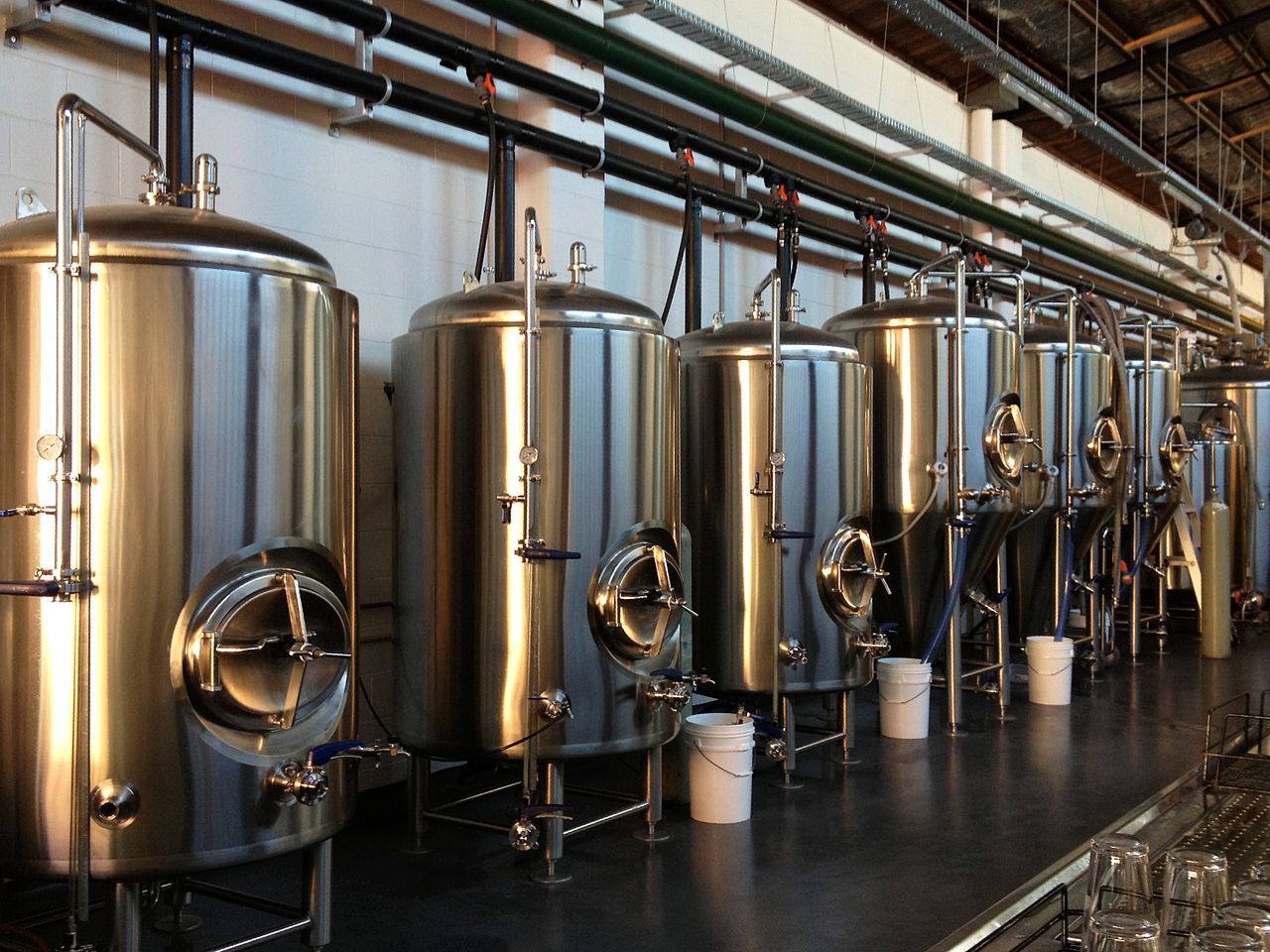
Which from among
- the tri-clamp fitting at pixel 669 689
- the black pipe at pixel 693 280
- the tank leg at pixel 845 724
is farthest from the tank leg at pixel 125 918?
the black pipe at pixel 693 280

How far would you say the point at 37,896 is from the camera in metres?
3.08

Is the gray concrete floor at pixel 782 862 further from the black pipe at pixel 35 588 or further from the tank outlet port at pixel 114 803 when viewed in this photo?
the black pipe at pixel 35 588

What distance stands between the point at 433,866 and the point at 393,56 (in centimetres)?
268

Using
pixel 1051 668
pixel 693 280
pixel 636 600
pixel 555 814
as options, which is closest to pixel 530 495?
pixel 636 600

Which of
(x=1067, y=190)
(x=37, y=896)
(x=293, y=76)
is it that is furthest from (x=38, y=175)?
(x=1067, y=190)

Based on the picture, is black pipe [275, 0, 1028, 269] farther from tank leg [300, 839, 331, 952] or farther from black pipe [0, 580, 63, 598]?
tank leg [300, 839, 331, 952]

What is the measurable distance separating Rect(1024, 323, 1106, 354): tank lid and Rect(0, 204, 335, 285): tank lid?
4.62m

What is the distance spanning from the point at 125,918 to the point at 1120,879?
187 cm

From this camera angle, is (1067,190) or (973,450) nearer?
(973,450)

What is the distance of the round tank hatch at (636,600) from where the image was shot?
340 centimetres

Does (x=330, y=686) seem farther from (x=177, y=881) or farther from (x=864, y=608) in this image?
(x=864, y=608)

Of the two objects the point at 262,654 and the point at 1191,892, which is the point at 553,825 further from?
the point at 1191,892

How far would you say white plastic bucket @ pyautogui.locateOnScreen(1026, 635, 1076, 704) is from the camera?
224 inches

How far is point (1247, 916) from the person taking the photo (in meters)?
1.30
